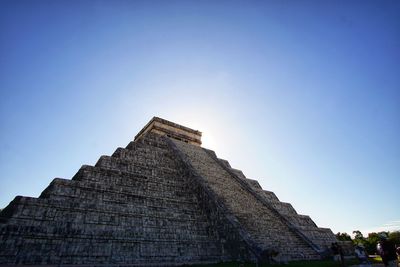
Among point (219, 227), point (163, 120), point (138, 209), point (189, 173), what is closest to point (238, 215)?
point (219, 227)

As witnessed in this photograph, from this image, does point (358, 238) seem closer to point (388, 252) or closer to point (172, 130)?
point (172, 130)

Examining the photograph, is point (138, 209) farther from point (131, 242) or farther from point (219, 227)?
point (219, 227)

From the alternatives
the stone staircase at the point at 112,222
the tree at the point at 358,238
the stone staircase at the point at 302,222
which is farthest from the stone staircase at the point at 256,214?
the tree at the point at 358,238

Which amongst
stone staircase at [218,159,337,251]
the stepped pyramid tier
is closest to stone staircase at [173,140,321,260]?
the stepped pyramid tier

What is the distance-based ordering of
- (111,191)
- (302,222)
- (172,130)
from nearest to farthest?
(111,191)
(302,222)
(172,130)

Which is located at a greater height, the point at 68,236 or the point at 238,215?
the point at 238,215

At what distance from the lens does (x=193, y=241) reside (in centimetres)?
1038

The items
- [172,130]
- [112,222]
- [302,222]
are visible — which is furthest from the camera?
[172,130]

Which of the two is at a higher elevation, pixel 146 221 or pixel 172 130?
pixel 172 130

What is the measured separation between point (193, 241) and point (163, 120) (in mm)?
13795

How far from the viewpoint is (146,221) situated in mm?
10133

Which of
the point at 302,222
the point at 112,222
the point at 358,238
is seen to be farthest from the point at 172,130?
the point at 358,238

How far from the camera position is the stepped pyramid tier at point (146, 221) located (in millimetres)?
7959

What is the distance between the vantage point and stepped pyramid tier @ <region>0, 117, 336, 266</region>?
7.96 meters
